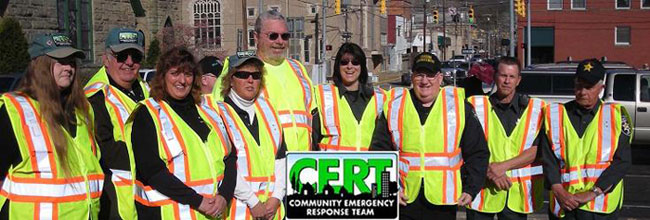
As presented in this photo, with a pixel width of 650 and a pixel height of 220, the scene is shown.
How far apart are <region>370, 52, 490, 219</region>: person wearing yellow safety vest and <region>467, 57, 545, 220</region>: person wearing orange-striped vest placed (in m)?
0.49

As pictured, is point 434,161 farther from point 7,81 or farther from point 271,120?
point 7,81

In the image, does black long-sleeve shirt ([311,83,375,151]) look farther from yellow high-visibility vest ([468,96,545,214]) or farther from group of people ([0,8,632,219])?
yellow high-visibility vest ([468,96,545,214])

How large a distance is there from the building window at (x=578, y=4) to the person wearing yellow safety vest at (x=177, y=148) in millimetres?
47669

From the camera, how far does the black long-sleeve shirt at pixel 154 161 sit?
4344 millimetres

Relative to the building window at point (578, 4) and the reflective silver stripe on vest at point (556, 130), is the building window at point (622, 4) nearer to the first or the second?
the building window at point (578, 4)

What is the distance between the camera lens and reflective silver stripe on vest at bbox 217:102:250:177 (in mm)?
4871

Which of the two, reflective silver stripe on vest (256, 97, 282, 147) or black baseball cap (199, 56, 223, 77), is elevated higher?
black baseball cap (199, 56, 223, 77)

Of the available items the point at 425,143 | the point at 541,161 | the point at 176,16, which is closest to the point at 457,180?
the point at 425,143

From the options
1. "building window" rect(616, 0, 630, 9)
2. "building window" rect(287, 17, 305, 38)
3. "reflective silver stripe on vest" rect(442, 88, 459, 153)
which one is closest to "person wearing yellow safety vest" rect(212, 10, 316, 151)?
"reflective silver stripe on vest" rect(442, 88, 459, 153)

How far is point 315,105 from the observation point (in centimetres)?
573

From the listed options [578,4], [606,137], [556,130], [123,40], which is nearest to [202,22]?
[578,4]

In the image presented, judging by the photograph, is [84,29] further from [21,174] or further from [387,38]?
[387,38]

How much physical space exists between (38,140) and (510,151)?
3.56 meters

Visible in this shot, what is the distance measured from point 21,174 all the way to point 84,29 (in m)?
23.0
